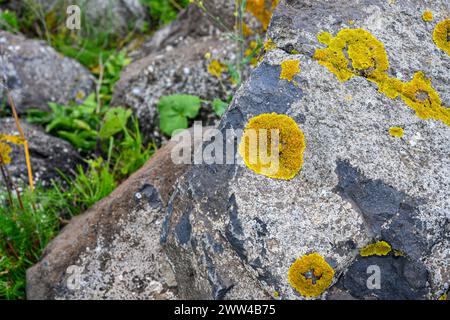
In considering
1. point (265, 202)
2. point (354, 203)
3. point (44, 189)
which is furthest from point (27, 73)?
point (354, 203)

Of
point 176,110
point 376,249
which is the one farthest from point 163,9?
point 376,249

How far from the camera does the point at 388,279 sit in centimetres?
212

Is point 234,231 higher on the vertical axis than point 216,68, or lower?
lower

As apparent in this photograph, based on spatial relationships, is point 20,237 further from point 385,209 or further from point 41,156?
point 385,209

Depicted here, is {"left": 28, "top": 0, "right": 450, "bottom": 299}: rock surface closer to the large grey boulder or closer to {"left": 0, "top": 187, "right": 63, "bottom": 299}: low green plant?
the large grey boulder

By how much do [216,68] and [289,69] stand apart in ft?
4.87

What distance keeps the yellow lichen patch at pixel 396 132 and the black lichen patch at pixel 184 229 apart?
0.95 metres

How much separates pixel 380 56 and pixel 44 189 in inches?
91.0

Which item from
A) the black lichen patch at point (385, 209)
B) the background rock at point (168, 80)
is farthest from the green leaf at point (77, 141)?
the black lichen patch at point (385, 209)

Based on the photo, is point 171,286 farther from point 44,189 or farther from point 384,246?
point 44,189

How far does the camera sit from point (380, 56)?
2.42 metres

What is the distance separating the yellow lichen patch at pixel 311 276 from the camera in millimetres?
2078

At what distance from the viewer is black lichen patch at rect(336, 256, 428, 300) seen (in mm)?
2086

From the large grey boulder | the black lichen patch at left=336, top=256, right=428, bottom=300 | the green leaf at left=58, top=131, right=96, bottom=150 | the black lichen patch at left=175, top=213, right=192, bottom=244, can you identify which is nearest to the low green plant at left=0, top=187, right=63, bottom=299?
the green leaf at left=58, top=131, right=96, bottom=150
